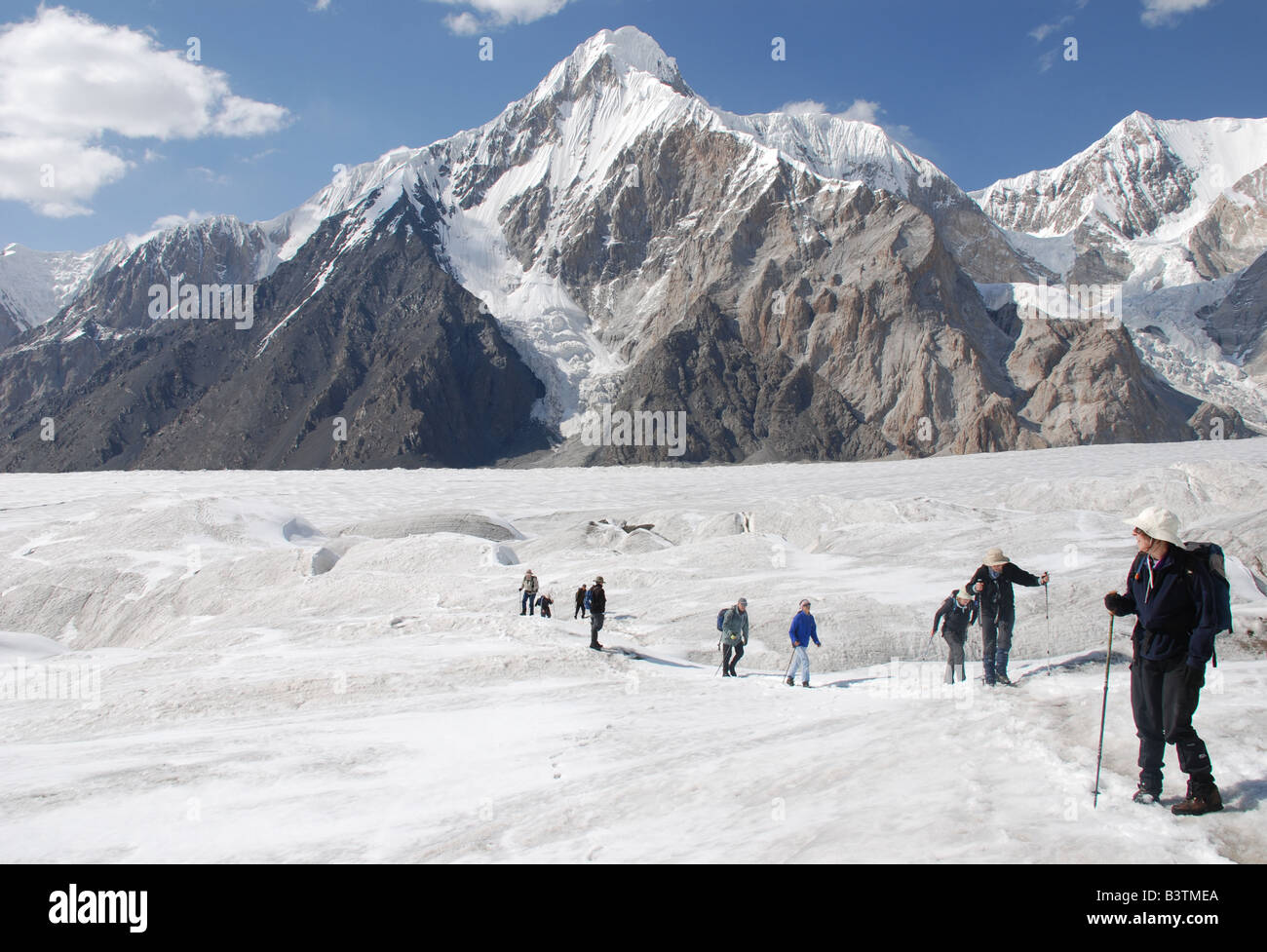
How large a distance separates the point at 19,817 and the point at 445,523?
26.2 meters

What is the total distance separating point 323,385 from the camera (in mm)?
110000

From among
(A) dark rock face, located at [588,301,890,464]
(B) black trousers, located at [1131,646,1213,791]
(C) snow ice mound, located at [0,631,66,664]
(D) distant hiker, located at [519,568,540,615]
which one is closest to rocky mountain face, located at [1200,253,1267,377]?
(A) dark rock face, located at [588,301,890,464]

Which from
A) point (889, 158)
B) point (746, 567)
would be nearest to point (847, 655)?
point (746, 567)

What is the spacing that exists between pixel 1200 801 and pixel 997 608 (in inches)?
182

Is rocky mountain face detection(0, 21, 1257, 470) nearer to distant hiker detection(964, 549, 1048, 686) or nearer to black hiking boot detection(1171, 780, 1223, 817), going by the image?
distant hiker detection(964, 549, 1048, 686)

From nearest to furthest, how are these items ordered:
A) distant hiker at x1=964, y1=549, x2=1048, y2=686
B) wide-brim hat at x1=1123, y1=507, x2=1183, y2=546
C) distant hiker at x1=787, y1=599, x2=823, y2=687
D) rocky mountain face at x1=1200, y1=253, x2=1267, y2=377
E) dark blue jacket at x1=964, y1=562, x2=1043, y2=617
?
wide-brim hat at x1=1123, y1=507, x2=1183, y2=546
distant hiker at x1=964, y1=549, x2=1048, y2=686
dark blue jacket at x1=964, y1=562, x2=1043, y2=617
distant hiker at x1=787, y1=599, x2=823, y2=687
rocky mountain face at x1=1200, y1=253, x2=1267, y2=377

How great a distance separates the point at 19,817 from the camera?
244 inches

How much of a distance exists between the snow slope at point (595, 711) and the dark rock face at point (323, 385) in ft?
255

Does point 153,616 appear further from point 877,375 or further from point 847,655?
point 877,375

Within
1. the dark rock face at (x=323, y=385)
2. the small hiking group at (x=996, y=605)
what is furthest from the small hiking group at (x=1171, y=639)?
the dark rock face at (x=323, y=385)

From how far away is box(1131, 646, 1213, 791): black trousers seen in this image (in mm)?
→ 4762

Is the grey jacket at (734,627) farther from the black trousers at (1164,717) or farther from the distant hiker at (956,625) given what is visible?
the black trousers at (1164,717)

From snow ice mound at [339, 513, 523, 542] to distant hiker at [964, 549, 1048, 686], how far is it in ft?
78.3

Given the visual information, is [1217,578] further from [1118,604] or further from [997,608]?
[997,608]
